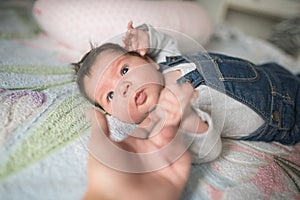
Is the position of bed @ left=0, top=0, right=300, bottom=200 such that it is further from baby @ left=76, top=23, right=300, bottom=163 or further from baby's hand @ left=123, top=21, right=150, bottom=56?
baby's hand @ left=123, top=21, right=150, bottom=56

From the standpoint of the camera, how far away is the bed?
41 cm

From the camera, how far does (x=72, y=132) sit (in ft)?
1.65

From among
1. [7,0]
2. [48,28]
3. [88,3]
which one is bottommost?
[7,0]

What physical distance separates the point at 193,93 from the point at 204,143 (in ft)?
0.28

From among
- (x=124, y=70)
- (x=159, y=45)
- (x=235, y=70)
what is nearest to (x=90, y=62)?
(x=124, y=70)

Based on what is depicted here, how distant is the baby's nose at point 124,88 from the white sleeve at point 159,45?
201mm

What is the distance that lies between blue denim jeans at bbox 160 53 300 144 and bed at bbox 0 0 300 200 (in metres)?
0.04

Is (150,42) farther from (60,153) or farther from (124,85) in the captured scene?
(60,153)

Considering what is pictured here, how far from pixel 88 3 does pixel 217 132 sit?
619 millimetres

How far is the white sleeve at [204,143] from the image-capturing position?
1.67 feet

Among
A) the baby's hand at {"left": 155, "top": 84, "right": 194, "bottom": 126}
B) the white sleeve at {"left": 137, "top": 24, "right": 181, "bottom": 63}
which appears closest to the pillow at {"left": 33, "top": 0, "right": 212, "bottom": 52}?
the white sleeve at {"left": 137, "top": 24, "right": 181, "bottom": 63}

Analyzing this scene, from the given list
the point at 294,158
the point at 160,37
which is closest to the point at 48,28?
the point at 160,37

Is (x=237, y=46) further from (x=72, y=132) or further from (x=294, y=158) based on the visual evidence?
(x=72, y=132)

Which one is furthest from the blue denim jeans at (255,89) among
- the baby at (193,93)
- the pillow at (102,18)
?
the pillow at (102,18)
